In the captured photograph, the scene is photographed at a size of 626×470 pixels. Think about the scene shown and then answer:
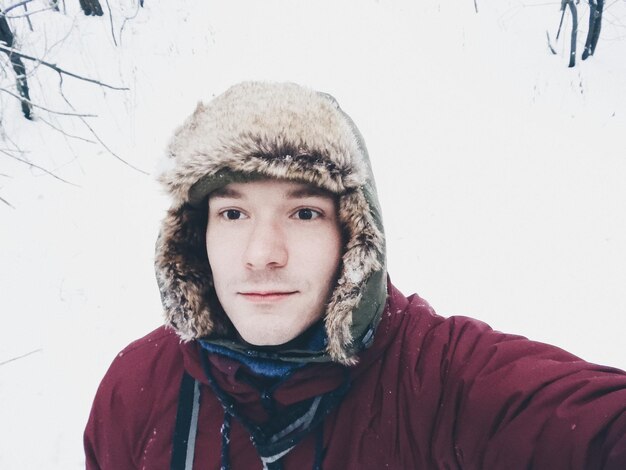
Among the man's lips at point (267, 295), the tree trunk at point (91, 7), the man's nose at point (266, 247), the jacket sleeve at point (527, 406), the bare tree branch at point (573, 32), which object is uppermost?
the tree trunk at point (91, 7)

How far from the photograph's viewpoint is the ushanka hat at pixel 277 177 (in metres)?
1.18

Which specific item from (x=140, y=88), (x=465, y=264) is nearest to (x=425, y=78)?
(x=465, y=264)

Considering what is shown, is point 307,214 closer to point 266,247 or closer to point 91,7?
point 266,247

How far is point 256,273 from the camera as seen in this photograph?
3.78 ft

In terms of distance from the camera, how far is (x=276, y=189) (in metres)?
1.20

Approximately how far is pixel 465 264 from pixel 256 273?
9.66 ft

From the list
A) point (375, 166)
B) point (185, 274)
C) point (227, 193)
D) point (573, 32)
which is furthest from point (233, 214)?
point (573, 32)

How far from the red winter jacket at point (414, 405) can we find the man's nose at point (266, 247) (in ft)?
1.12

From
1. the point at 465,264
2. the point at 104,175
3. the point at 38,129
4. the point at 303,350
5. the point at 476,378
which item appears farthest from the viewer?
the point at 38,129

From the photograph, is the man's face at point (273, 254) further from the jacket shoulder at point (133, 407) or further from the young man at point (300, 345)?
the jacket shoulder at point (133, 407)

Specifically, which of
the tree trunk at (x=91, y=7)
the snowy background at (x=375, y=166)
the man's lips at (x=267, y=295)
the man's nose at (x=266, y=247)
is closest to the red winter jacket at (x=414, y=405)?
the man's lips at (x=267, y=295)

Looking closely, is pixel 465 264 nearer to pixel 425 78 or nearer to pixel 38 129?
pixel 425 78

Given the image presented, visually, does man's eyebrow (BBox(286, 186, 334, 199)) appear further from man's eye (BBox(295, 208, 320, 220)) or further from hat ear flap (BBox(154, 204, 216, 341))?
hat ear flap (BBox(154, 204, 216, 341))

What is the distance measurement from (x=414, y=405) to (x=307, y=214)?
0.63m
